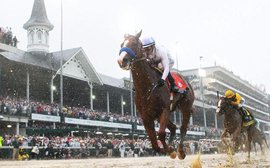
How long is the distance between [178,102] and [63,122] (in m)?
26.0

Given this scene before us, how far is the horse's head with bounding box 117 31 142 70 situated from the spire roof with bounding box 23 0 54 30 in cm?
4479

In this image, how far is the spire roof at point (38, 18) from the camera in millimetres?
50250

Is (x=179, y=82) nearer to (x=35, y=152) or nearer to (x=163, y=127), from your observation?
(x=163, y=127)

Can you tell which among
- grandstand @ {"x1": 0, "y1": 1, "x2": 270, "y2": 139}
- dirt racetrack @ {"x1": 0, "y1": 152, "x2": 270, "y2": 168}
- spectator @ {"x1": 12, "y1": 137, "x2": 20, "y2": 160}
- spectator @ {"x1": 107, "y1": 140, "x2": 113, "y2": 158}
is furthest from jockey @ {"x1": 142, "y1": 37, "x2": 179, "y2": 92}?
grandstand @ {"x1": 0, "y1": 1, "x2": 270, "y2": 139}

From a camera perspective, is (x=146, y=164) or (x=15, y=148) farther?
(x=15, y=148)

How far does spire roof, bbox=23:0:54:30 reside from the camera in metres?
50.2

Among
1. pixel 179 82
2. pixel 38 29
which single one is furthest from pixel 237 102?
pixel 38 29

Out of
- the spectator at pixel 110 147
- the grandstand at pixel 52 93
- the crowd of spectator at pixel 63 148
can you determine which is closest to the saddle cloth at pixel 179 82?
the crowd of spectator at pixel 63 148

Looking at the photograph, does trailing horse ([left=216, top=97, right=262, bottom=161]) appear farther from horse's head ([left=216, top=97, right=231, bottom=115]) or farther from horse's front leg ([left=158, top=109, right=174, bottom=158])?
horse's front leg ([left=158, top=109, right=174, bottom=158])

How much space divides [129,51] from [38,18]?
46.4m

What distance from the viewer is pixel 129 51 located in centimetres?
701

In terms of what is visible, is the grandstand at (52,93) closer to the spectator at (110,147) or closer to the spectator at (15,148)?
the spectator at (110,147)

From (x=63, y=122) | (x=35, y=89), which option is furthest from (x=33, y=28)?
(x=63, y=122)

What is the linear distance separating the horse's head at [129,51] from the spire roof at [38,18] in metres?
44.8
